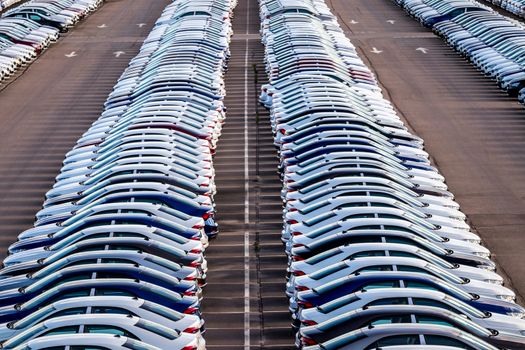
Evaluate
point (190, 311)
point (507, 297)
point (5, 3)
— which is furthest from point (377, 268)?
point (5, 3)

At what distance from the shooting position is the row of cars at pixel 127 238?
15055 mm

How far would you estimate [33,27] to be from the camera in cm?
4859

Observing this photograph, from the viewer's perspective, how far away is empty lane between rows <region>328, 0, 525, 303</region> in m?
23.3

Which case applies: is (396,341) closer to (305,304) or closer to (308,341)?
(308,341)

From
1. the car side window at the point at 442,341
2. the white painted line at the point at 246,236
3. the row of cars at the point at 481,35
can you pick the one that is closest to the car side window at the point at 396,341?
the car side window at the point at 442,341

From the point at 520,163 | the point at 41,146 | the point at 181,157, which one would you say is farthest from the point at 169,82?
the point at 520,163

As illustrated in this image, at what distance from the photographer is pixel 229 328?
18078mm

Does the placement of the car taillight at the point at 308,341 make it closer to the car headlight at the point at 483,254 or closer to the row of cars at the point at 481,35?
the car headlight at the point at 483,254

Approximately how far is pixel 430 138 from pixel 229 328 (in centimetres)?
Result: 1470

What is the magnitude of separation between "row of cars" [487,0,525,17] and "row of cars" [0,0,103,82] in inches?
1128

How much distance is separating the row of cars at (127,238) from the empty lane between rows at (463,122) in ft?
25.5

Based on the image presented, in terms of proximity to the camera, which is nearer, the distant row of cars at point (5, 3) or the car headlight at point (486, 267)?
the car headlight at point (486, 267)

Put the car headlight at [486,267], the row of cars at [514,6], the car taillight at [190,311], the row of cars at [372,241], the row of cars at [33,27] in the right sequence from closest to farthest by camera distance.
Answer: the row of cars at [372,241] → the car taillight at [190,311] → the car headlight at [486,267] → the row of cars at [33,27] → the row of cars at [514,6]

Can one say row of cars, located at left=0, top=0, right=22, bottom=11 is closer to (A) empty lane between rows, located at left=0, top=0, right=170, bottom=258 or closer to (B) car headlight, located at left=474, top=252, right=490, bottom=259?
(A) empty lane between rows, located at left=0, top=0, right=170, bottom=258
